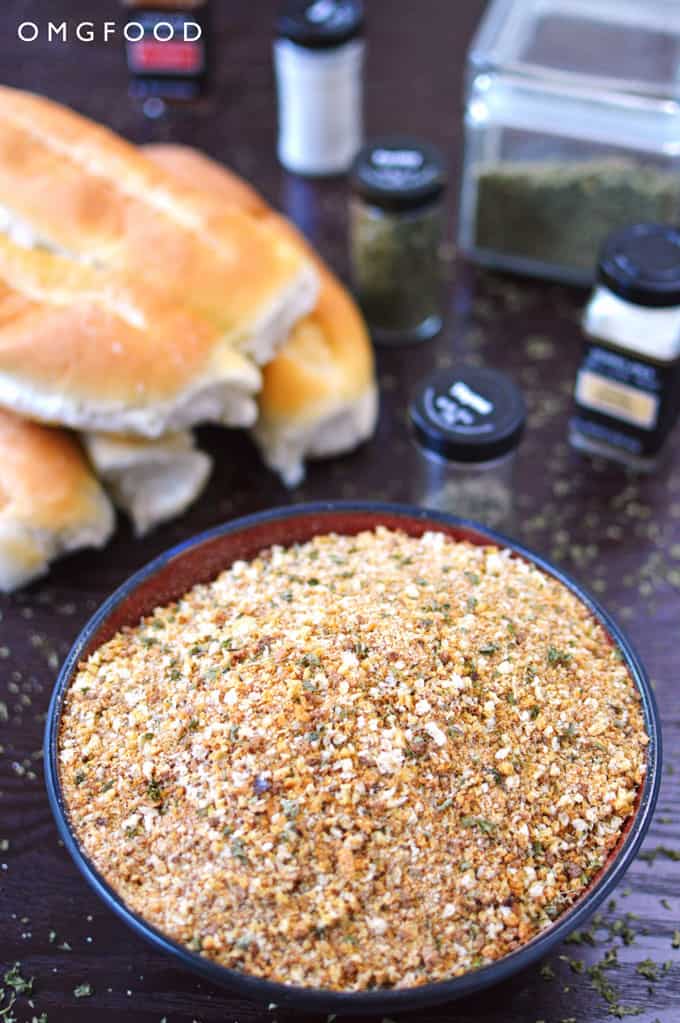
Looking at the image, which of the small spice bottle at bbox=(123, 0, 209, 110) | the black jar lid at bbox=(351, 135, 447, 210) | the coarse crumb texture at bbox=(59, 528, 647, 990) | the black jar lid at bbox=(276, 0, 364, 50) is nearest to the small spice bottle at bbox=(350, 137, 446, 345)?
the black jar lid at bbox=(351, 135, 447, 210)

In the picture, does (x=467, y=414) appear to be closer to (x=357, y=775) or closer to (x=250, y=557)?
(x=250, y=557)

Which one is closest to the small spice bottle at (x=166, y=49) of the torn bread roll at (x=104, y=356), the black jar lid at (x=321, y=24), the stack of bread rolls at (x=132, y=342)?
the black jar lid at (x=321, y=24)

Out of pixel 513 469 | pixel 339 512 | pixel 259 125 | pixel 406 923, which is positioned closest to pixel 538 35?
pixel 259 125

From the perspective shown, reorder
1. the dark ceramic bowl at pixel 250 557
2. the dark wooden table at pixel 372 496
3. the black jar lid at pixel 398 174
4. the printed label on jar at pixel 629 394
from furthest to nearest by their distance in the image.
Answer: the black jar lid at pixel 398 174 < the printed label on jar at pixel 629 394 < the dark wooden table at pixel 372 496 < the dark ceramic bowl at pixel 250 557

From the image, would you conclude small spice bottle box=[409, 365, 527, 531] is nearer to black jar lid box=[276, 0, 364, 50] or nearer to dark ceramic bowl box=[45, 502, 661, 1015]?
dark ceramic bowl box=[45, 502, 661, 1015]

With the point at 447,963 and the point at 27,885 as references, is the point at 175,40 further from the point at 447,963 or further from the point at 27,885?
the point at 447,963

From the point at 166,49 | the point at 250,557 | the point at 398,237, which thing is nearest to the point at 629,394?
the point at 398,237

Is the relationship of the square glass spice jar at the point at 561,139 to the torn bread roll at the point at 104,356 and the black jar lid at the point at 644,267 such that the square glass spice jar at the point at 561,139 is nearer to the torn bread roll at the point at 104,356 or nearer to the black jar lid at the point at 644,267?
the black jar lid at the point at 644,267
